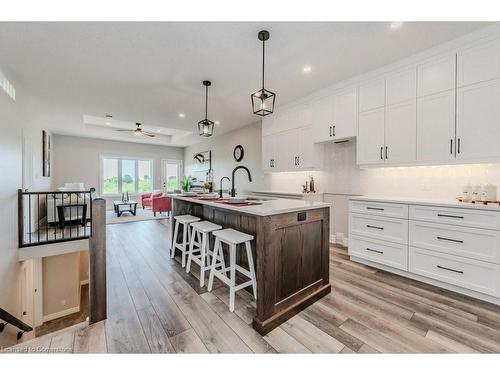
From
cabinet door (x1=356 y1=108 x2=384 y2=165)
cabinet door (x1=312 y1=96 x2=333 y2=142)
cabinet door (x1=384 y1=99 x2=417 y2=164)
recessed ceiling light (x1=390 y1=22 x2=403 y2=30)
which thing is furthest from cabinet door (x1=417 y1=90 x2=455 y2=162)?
cabinet door (x1=312 y1=96 x2=333 y2=142)

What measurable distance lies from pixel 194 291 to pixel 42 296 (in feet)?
11.8

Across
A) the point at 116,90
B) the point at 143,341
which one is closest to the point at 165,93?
the point at 116,90

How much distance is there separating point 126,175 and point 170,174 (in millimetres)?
1741

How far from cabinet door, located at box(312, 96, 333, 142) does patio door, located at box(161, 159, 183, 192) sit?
24.7ft

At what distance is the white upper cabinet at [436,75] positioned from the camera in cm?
241

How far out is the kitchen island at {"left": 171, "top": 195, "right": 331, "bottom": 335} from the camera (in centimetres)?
174

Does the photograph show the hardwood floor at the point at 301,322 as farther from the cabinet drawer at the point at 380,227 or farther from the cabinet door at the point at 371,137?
the cabinet door at the point at 371,137

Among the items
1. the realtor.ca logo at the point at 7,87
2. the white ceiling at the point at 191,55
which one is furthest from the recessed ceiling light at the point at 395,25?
the realtor.ca logo at the point at 7,87

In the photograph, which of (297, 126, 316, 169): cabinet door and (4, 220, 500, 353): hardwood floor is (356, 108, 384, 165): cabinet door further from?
(4, 220, 500, 353): hardwood floor

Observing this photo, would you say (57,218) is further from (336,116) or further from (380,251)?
(380,251)

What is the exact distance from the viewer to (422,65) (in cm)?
260

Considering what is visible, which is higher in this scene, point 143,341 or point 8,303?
point 143,341

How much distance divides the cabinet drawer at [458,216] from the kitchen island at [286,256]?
3.87 feet

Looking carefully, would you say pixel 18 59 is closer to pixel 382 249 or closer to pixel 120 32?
pixel 120 32
